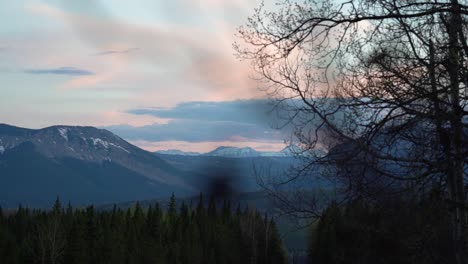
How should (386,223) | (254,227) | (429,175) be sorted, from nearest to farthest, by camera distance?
(429,175) → (386,223) → (254,227)

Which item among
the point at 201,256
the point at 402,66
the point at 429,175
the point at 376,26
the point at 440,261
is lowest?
the point at 201,256

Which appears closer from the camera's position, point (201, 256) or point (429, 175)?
point (429, 175)

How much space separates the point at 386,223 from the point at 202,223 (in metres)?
101

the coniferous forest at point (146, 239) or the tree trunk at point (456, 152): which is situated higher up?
the tree trunk at point (456, 152)

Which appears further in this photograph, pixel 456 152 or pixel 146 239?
pixel 146 239

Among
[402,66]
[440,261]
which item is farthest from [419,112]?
[440,261]

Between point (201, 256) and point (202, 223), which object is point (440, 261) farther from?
point (202, 223)

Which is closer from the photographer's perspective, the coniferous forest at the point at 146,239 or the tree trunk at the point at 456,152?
the tree trunk at the point at 456,152

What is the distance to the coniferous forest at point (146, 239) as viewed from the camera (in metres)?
85.0

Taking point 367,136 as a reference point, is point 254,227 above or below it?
below

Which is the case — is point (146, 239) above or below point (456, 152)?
below

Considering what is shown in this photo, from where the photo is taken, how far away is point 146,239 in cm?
9612

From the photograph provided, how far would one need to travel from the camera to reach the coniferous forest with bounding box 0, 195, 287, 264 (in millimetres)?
85000

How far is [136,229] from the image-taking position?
102 meters
